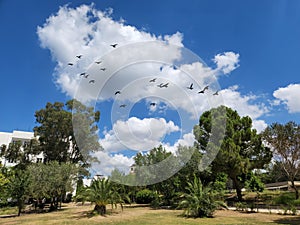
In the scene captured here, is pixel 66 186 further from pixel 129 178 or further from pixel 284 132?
pixel 284 132

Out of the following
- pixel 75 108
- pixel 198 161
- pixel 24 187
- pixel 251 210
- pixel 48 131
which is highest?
pixel 75 108

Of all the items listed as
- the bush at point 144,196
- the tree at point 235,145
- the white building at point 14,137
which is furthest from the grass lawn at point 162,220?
the white building at point 14,137

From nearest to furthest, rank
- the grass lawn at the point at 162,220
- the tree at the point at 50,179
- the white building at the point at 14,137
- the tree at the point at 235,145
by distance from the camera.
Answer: the grass lawn at the point at 162,220, the tree at the point at 50,179, the tree at the point at 235,145, the white building at the point at 14,137

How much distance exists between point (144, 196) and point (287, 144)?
1630 centimetres

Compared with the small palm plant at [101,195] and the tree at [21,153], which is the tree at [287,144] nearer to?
the small palm plant at [101,195]

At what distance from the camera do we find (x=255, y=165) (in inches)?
981

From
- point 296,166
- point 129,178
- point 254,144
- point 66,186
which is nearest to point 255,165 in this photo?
point 254,144

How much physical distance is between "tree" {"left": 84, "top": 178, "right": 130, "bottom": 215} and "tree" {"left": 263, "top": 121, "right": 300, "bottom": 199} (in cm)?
1589

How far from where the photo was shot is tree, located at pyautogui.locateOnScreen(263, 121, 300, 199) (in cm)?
2406

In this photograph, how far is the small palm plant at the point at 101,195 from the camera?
57.6ft

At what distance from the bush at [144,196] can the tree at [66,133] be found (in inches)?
282

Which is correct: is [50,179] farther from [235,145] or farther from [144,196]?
[235,145]

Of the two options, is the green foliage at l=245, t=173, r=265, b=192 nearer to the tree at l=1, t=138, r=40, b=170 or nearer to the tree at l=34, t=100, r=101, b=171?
the tree at l=34, t=100, r=101, b=171

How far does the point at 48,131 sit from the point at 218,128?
62.5ft
